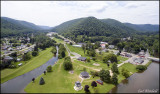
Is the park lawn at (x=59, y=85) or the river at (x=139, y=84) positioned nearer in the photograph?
the park lawn at (x=59, y=85)

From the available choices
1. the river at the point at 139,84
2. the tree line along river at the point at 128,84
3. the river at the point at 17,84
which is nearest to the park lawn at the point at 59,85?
the river at the point at 17,84

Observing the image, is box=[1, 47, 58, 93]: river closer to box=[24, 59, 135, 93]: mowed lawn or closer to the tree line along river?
the tree line along river

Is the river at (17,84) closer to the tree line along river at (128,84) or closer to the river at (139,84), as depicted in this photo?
the tree line along river at (128,84)

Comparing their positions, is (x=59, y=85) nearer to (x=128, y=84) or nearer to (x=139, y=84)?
(x=128, y=84)

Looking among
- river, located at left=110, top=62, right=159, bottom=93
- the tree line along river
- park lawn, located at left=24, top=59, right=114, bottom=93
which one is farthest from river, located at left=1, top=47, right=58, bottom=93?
river, located at left=110, top=62, right=159, bottom=93

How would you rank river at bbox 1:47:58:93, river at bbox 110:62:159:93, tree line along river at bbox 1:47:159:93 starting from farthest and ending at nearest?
river at bbox 110:62:159:93, tree line along river at bbox 1:47:159:93, river at bbox 1:47:58:93

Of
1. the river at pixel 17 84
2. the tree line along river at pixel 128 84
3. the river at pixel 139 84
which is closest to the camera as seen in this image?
the river at pixel 17 84

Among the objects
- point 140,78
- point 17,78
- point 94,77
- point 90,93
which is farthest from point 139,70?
point 17,78

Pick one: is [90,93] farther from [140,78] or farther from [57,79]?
[140,78]

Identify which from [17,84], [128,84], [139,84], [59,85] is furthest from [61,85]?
[139,84]
